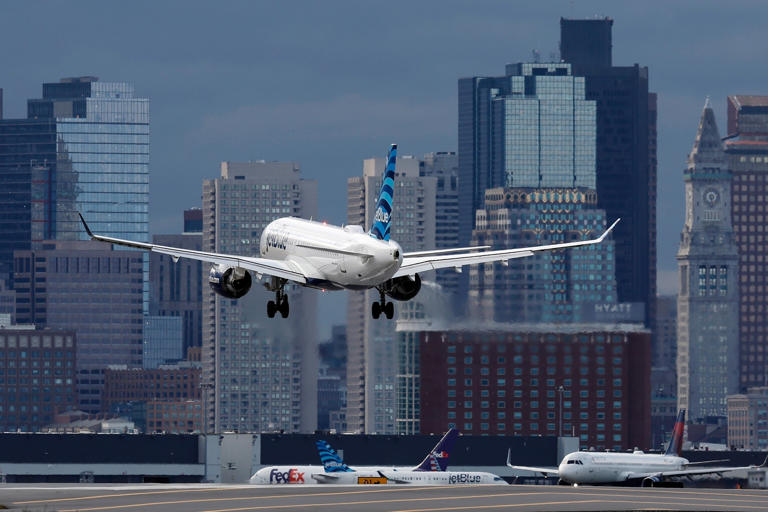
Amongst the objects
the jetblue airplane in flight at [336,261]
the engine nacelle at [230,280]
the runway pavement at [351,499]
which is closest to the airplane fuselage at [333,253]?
the jetblue airplane in flight at [336,261]

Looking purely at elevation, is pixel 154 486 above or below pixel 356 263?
below

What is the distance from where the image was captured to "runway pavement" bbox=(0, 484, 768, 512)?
541ft

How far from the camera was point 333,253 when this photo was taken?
153125mm

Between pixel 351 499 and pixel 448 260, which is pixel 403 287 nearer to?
pixel 448 260

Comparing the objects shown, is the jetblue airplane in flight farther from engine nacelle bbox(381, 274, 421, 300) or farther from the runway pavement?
the runway pavement

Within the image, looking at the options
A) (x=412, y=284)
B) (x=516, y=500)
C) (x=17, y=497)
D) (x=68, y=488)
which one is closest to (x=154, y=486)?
(x=68, y=488)

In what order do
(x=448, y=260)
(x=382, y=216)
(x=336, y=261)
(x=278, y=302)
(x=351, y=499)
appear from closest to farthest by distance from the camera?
(x=336, y=261) → (x=448, y=260) → (x=278, y=302) → (x=382, y=216) → (x=351, y=499)

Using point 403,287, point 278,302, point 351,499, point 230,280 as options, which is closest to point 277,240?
point 230,280

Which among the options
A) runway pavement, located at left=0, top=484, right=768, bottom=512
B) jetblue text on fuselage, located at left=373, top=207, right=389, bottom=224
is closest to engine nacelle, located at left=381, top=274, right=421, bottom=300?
jetblue text on fuselage, located at left=373, top=207, right=389, bottom=224

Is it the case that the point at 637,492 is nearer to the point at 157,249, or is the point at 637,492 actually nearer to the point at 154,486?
the point at 154,486

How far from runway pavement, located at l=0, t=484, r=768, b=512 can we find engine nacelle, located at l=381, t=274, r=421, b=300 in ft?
61.2

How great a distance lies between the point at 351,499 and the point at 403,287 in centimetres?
2974

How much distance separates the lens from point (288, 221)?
541ft

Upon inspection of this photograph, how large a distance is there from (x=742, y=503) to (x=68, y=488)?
194ft
